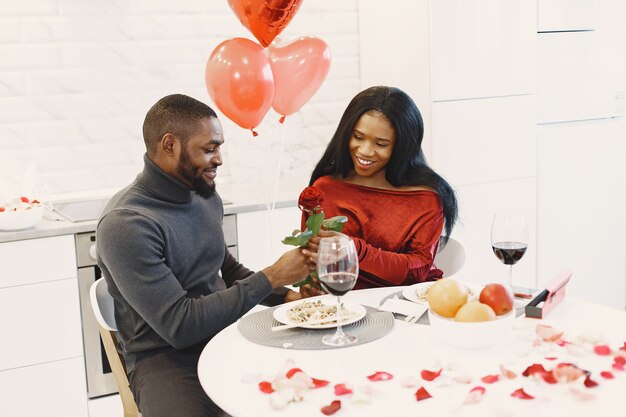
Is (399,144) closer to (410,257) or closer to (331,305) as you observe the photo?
(410,257)

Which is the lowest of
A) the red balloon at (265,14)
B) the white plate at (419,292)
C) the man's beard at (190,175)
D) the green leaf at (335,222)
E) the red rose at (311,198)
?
the white plate at (419,292)

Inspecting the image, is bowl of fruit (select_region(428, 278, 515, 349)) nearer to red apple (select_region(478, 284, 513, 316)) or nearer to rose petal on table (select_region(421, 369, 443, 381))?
red apple (select_region(478, 284, 513, 316))

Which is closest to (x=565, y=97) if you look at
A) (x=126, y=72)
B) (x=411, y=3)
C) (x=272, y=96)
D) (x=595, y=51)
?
(x=595, y=51)

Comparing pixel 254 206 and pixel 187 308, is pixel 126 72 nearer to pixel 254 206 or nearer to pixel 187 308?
pixel 254 206

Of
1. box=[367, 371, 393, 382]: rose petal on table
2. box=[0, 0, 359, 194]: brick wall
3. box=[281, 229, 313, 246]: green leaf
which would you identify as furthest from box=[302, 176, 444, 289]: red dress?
box=[0, 0, 359, 194]: brick wall

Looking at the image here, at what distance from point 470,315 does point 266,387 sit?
1.47 feet

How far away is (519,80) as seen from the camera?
3922 millimetres

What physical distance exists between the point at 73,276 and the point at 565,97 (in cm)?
261

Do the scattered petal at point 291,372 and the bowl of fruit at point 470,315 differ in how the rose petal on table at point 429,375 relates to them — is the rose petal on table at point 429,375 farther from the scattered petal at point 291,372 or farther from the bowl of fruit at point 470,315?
the scattered petal at point 291,372

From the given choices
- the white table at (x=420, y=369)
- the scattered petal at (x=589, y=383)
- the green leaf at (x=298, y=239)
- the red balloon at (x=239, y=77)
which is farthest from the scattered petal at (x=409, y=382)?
the red balloon at (x=239, y=77)

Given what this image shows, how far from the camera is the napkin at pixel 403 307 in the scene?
1923 millimetres

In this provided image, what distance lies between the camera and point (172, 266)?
2.13 meters

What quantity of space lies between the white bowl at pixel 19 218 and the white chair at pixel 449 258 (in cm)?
152

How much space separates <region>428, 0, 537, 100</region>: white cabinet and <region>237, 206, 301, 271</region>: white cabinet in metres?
0.93
